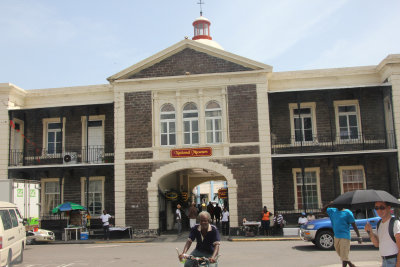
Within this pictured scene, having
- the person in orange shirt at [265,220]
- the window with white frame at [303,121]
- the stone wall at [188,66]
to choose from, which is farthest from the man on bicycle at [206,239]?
the window with white frame at [303,121]

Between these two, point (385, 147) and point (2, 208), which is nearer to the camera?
point (2, 208)

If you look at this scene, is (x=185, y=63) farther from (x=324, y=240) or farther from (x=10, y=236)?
(x=10, y=236)

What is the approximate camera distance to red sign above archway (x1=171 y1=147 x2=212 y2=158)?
20.5 metres

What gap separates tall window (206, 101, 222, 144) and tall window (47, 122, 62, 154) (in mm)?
8479

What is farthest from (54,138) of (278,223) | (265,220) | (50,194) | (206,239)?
(206,239)

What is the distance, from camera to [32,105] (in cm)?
2336

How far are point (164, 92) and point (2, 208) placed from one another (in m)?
12.1

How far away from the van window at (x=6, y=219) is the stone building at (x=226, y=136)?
10.2 metres

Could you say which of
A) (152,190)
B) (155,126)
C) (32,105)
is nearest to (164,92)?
(155,126)

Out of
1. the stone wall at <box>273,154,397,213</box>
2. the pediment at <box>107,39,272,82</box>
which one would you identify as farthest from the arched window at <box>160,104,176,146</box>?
the stone wall at <box>273,154,397,213</box>

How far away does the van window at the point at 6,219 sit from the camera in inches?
389

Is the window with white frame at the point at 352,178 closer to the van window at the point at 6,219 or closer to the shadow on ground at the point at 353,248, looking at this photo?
the shadow on ground at the point at 353,248

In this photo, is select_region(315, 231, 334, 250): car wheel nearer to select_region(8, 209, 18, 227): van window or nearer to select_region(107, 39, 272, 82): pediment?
select_region(8, 209, 18, 227): van window

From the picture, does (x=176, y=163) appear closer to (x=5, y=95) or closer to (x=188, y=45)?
(x=188, y=45)
